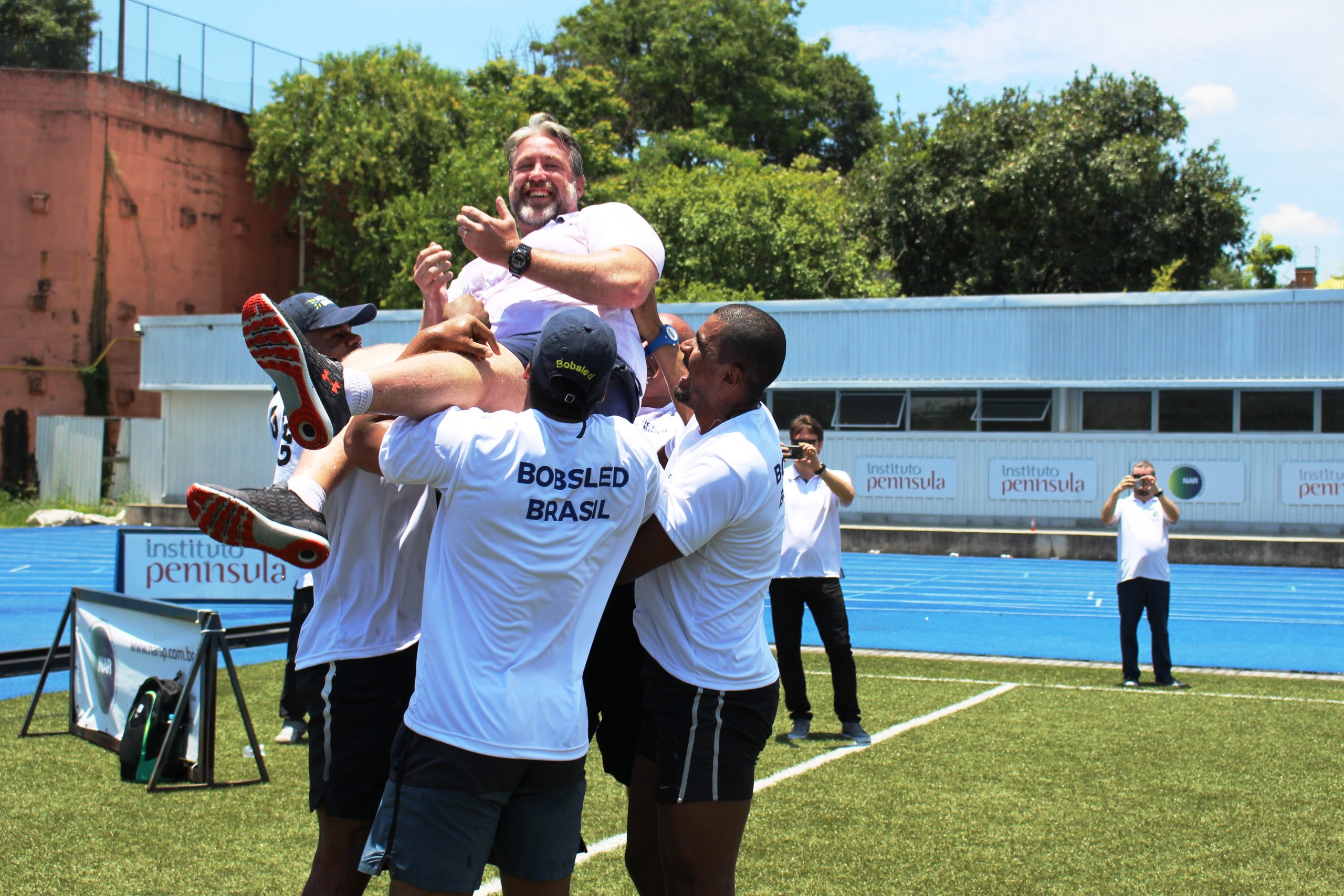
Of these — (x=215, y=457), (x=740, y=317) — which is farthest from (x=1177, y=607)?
(x=215, y=457)

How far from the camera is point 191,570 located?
10.7 meters

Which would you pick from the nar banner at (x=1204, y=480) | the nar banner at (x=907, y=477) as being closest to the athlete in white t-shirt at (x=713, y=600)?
the nar banner at (x=1204, y=480)

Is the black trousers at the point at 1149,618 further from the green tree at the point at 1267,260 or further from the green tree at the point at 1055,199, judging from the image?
the green tree at the point at 1267,260

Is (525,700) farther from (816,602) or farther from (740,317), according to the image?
(816,602)

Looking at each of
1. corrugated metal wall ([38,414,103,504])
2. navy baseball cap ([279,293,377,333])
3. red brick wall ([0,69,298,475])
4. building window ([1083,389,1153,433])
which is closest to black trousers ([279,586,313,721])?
navy baseball cap ([279,293,377,333])

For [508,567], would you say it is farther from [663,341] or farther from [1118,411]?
[1118,411]

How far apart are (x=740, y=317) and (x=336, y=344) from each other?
1.29 m

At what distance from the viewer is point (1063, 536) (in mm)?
23875

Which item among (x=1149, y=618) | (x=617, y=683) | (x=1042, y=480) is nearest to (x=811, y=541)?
(x=1149, y=618)

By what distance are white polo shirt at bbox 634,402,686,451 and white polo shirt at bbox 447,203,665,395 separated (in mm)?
657

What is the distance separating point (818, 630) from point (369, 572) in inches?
233

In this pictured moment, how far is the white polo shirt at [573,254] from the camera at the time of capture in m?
3.91

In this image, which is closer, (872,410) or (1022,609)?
(1022,609)

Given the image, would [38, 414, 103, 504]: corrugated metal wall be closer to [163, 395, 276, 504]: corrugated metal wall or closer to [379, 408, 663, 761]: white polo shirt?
[163, 395, 276, 504]: corrugated metal wall
